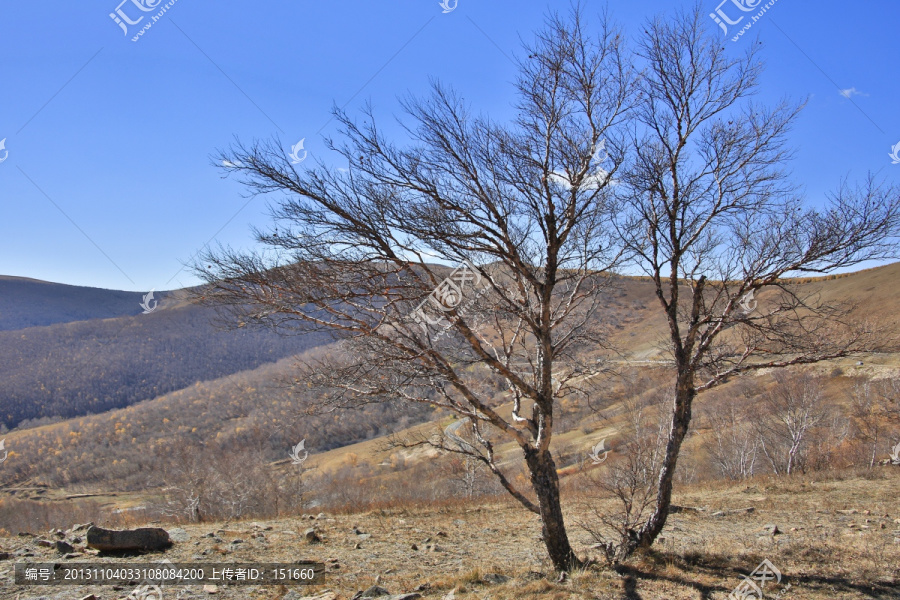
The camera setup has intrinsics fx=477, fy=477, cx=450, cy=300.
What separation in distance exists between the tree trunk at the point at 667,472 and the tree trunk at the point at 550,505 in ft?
4.40

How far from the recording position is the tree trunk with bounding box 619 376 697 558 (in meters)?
7.80

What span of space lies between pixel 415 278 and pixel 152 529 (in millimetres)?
6894

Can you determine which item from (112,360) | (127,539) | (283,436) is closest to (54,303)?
(112,360)

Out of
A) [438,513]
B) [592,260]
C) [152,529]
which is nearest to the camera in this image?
[592,260]

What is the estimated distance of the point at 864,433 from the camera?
26.1 m

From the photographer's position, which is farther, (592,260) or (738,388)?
(738,388)

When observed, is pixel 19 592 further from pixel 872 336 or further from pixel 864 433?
pixel 864 433

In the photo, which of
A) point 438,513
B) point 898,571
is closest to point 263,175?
point 898,571

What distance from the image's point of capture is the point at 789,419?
985 inches

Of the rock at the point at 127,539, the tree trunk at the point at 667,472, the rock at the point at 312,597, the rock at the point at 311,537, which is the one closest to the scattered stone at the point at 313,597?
the rock at the point at 312,597

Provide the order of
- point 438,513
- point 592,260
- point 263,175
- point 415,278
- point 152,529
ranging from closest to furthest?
point 263,175 < point 415,278 < point 592,260 < point 152,529 < point 438,513

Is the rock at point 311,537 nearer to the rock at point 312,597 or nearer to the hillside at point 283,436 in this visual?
the hillside at point 283,436

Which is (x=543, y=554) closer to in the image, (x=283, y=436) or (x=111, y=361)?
(x=283, y=436)

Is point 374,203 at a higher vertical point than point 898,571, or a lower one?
higher
